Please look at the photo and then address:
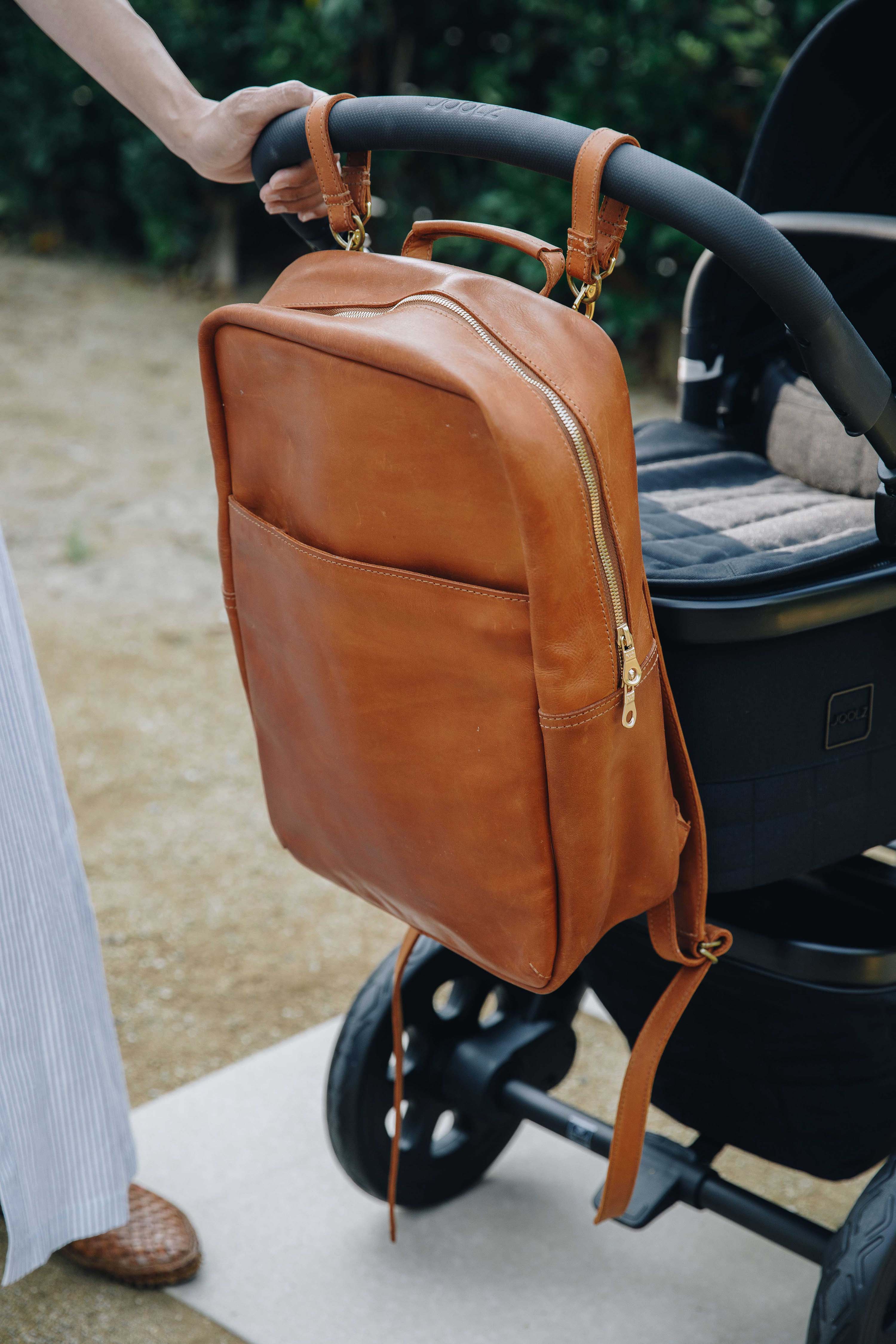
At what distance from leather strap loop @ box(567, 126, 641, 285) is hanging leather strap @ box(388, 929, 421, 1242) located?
0.76 meters

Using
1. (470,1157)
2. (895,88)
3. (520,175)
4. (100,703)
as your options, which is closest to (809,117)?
(895,88)

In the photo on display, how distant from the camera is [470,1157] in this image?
5.76 feet

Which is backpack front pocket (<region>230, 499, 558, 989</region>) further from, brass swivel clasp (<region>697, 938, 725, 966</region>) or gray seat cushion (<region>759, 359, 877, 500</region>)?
gray seat cushion (<region>759, 359, 877, 500</region>)

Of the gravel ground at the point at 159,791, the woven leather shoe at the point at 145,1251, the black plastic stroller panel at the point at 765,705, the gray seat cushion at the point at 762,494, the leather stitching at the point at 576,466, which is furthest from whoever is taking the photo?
the gravel ground at the point at 159,791

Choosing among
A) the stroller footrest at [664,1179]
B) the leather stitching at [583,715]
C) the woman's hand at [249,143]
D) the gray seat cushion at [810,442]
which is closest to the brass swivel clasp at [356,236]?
the woman's hand at [249,143]

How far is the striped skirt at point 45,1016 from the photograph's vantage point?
1354 millimetres

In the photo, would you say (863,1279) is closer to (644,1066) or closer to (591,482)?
(644,1066)

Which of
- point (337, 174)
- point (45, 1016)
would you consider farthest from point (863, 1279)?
point (337, 174)

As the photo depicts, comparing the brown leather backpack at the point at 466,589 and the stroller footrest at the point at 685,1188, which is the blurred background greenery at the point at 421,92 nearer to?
the brown leather backpack at the point at 466,589

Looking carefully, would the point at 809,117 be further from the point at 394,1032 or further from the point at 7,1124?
the point at 7,1124

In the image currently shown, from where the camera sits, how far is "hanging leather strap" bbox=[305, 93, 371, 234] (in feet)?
3.67

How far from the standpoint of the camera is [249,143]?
50.4 inches

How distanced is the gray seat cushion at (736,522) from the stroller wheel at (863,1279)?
618 millimetres

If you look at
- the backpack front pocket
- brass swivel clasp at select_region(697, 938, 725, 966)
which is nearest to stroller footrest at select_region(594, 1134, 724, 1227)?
brass swivel clasp at select_region(697, 938, 725, 966)
